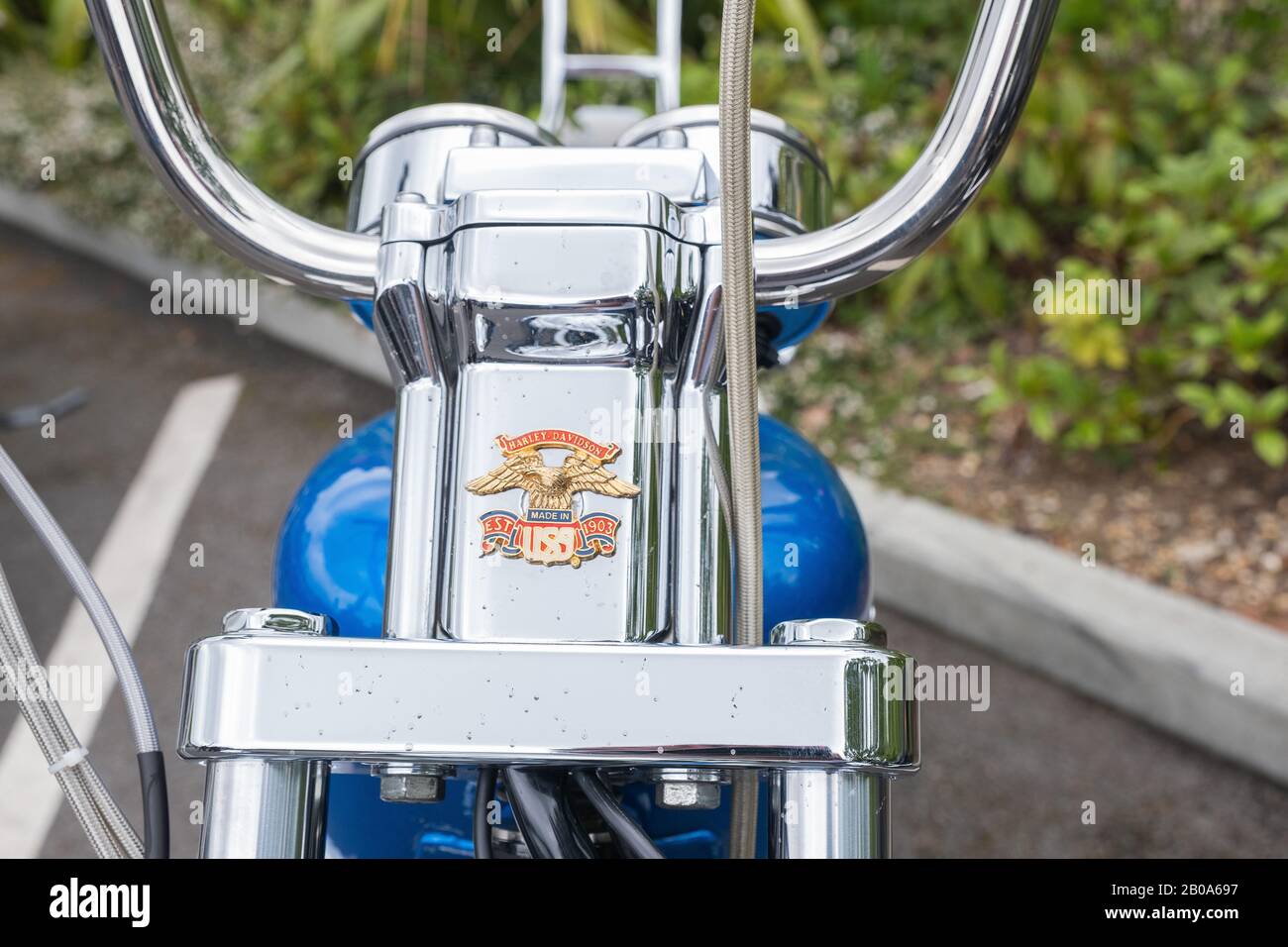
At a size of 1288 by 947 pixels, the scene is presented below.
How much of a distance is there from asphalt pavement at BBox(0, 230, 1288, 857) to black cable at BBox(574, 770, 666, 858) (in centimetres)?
126

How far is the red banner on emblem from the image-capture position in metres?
0.67

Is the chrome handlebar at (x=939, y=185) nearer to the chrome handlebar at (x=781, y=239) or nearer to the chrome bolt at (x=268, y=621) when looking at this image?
the chrome handlebar at (x=781, y=239)

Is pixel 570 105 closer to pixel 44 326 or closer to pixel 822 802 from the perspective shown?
pixel 44 326

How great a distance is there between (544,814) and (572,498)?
17cm

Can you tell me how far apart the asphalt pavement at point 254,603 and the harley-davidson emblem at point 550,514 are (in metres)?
1.29

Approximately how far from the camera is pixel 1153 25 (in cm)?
310

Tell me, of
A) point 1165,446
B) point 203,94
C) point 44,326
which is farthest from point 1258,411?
point 203,94

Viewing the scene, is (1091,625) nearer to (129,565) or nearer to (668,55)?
(668,55)

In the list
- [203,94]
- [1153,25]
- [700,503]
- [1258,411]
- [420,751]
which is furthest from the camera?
[203,94]

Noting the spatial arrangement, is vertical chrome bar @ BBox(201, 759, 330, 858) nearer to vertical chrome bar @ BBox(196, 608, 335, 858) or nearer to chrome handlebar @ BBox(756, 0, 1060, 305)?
vertical chrome bar @ BBox(196, 608, 335, 858)

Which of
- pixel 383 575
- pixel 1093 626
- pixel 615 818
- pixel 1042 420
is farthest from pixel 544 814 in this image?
pixel 1042 420

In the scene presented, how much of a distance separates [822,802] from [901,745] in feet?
0.15

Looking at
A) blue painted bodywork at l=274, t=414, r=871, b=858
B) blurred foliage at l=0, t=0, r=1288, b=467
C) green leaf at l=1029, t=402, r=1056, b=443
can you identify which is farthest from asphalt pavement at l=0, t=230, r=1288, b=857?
blue painted bodywork at l=274, t=414, r=871, b=858

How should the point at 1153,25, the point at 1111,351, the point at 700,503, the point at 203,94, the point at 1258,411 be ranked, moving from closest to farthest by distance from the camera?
the point at 700,503 < the point at 1258,411 < the point at 1111,351 < the point at 1153,25 < the point at 203,94
